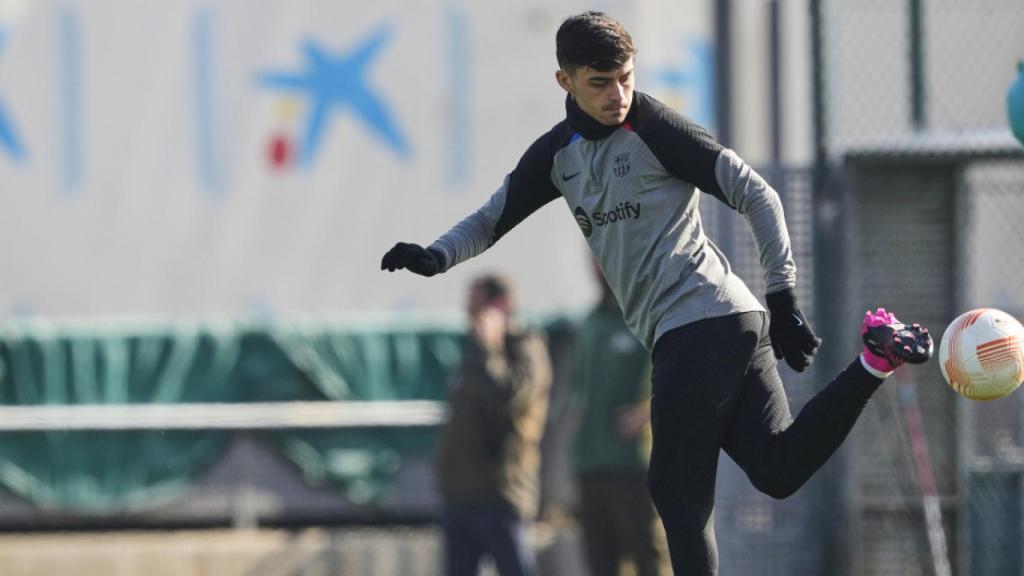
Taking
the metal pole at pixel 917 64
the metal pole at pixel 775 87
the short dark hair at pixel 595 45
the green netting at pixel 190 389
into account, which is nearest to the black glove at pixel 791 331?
the short dark hair at pixel 595 45

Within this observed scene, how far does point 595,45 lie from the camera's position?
534cm

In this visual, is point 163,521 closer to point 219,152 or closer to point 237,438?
point 237,438

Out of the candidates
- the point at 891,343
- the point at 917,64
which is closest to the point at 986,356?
the point at 891,343

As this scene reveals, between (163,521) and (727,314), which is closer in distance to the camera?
(727,314)

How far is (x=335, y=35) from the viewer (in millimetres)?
10797

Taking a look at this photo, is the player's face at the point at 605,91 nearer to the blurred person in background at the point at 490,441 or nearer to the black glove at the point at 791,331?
the black glove at the point at 791,331

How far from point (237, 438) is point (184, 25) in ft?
7.82

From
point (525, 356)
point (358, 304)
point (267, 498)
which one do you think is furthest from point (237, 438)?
point (525, 356)

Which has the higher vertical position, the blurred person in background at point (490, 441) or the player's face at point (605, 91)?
the player's face at point (605, 91)

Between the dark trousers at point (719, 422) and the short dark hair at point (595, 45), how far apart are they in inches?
31.9

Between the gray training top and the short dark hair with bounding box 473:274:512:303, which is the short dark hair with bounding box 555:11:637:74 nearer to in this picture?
the gray training top

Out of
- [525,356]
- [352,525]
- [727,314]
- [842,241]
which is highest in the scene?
[727,314]

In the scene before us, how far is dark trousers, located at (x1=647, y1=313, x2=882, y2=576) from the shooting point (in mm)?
5465

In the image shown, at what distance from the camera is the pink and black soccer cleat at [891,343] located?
5.30m
